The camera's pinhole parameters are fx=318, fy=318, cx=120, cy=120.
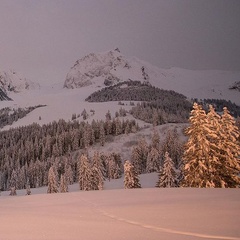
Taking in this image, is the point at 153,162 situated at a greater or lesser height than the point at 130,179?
greater

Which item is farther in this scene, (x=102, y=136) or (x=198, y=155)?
(x=102, y=136)

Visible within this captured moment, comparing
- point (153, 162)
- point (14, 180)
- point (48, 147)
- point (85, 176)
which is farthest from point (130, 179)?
point (48, 147)

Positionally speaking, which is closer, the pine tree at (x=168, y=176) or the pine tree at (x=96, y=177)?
the pine tree at (x=168, y=176)

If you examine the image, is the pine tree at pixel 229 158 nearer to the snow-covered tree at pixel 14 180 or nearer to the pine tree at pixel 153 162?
the pine tree at pixel 153 162

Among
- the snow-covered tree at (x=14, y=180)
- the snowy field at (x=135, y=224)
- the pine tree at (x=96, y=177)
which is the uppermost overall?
the snowy field at (x=135, y=224)

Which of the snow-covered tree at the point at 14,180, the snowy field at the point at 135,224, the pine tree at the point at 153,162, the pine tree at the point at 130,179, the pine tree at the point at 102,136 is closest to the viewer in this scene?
the snowy field at the point at 135,224

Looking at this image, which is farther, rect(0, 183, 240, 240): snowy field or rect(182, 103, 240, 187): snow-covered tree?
rect(182, 103, 240, 187): snow-covered tree

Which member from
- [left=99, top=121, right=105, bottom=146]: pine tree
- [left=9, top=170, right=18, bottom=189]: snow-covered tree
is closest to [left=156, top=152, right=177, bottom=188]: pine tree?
[left=9, top=170, right=18, bottom=189]: snow-covered tree

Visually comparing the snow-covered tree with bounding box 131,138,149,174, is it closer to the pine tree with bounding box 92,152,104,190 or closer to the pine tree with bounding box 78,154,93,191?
the pine tree with bounding box 92,152,104,190

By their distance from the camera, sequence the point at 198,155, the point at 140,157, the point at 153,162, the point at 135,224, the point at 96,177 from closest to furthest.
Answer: the point at 135,224, the point at 198,155, the point at 96,177, the point at 153,162, the point at 140,157

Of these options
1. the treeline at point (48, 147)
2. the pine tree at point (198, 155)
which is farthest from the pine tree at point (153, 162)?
the pine tree at point (198, 155)

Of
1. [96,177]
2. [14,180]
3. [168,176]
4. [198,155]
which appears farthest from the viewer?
[14,180]

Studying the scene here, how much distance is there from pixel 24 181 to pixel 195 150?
11123cm

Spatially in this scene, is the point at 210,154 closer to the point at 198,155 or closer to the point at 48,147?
the point at 198,155
